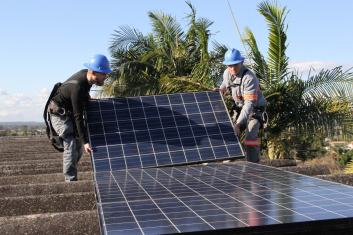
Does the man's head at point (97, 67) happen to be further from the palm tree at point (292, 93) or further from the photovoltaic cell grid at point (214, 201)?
the palm tree at point (292, 93)

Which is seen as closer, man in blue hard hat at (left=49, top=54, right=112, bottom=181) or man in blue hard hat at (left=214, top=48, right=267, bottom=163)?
man in blue hard hat at (left=49, top=54, right=112, bottom=181)

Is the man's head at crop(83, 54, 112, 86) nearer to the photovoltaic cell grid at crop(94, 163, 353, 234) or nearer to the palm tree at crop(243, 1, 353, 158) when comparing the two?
the photovoltaic cell grid at crop(94, 163, 353, 234)

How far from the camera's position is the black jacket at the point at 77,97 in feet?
17.2

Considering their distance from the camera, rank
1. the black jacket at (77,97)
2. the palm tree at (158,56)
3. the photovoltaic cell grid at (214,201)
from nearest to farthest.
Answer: the photovoltaic cell grid at (214,201), the black jacket at (77,97), the palm tree at (158,56)

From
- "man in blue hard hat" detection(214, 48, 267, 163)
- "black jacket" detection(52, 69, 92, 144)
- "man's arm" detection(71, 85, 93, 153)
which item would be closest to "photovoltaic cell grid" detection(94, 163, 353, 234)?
"man's arm" detection(71, 85, 93, 153)

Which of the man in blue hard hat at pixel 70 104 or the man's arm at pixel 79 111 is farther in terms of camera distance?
the man in blue hard hat at pixel 70 104

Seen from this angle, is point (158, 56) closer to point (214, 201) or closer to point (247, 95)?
point (247, 95)

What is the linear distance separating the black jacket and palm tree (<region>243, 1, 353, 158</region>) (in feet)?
28.2

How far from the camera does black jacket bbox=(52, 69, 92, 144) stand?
5.24 m

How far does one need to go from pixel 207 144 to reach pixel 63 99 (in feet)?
7.40

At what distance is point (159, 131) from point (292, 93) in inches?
366

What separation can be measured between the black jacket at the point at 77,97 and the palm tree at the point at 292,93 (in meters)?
8.61

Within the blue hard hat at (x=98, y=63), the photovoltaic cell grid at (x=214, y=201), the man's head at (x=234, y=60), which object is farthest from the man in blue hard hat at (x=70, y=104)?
the man's head at (x=234, y=60)

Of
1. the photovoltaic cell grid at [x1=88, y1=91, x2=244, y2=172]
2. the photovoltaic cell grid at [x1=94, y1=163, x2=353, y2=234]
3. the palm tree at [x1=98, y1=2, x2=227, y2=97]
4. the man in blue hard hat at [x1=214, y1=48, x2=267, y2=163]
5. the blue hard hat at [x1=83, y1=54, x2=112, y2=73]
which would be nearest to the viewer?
the photovoltaic cell grid at [x1=94, y1=163, x2=353, y2=234]
